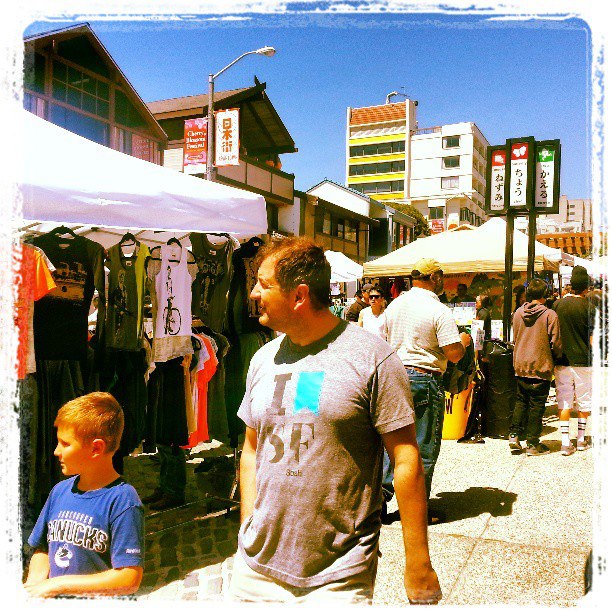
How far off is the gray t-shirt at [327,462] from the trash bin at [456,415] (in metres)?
5.82

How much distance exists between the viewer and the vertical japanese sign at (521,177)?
9188 millimetres

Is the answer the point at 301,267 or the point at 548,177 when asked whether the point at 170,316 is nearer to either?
the point at 301,267

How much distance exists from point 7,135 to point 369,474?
272 centimetres

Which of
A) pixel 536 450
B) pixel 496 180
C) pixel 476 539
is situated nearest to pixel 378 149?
pixel 496 180

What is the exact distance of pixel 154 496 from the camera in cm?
512

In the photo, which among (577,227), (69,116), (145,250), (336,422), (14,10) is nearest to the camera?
(336,422)

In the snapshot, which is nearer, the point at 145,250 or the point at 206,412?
the point at 145,250

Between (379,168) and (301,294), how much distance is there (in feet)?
245

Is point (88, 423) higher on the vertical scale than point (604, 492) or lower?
higher

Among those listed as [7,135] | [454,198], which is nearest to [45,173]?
[7,135]

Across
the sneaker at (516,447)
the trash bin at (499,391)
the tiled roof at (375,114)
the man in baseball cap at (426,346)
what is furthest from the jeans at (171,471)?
the tiled roof at (375,114)

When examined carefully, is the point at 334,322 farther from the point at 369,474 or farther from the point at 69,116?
the point at 69,116

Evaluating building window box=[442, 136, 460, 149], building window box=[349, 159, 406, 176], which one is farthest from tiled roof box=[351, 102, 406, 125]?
building window box=[442, 136, 460, 149]

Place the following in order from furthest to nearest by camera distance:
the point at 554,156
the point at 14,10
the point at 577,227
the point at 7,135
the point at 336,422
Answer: the point at 577,227, the point at 554,156, the point at 7,135, the point at 14,10, the point at 336,422
